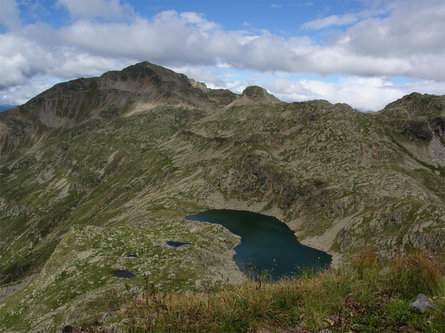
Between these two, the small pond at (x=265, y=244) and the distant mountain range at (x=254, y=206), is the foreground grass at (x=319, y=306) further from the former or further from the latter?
the small pond at (x=265, y=244)

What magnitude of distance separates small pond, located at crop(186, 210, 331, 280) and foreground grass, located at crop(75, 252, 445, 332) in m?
54.5

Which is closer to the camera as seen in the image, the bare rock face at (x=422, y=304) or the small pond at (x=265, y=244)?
the bare rock face at (x=422, y=304)

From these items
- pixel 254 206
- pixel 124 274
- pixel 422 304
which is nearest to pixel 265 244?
pixel 254 206

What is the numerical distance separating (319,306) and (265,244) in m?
90.5

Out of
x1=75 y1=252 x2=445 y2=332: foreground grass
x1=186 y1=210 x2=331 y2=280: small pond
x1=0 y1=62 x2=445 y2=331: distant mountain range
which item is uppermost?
x1=75 y1=252 x2=445 y2=332: foreground grass

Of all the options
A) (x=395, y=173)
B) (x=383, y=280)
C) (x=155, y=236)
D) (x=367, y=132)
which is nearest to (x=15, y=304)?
(x=155, y=236)

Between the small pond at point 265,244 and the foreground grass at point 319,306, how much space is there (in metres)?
54.5

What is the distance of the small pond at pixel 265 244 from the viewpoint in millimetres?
78750

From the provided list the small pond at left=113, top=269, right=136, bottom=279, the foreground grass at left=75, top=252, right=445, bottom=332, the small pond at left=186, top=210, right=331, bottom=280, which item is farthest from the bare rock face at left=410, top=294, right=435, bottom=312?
the small pond at left=186, top=210, right=331, bottom=280

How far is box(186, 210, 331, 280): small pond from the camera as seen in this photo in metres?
78.8

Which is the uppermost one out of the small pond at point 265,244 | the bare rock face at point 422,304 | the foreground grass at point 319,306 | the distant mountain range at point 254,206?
the bare rock face at point 422,304

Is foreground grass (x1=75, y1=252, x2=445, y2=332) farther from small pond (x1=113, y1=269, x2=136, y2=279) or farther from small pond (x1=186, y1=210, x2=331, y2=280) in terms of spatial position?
small pond (x1=186, y1=210, x2=331, y2=280)

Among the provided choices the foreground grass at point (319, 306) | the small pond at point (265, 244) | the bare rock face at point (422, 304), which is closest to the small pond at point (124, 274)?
the small pond at point (265, 244)

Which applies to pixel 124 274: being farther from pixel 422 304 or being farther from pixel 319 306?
pixel 422 304
